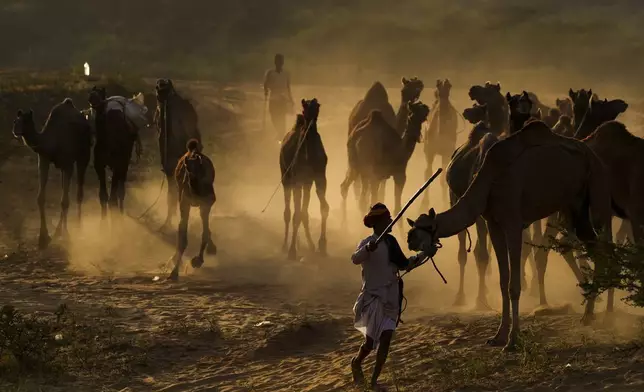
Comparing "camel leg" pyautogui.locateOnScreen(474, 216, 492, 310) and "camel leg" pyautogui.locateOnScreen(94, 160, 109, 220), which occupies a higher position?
"camel leg" pyautogui.locateOnScreen(94, 160, 109, 220)

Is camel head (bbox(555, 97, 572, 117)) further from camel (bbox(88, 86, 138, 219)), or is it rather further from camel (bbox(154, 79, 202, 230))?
camel (bbox(88, 86, 138, 219))

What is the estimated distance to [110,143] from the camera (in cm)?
1917

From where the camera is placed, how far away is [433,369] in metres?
9.80

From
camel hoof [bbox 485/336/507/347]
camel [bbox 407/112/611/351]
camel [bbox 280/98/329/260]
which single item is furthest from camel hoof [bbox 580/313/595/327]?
camel [bbox 280/98/329/260]

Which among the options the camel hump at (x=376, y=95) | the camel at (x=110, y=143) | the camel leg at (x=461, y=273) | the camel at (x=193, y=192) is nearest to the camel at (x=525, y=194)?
the camel leg at (x=461, y=273)

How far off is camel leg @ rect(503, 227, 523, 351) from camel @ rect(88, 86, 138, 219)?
35.1ft

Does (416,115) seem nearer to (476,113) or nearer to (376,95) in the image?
(376,95)

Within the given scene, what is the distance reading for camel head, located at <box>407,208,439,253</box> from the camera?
9.09m

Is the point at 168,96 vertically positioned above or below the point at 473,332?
above

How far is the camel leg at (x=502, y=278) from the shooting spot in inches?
404

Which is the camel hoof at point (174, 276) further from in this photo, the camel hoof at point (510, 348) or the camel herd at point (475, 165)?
the camel hoof at point (510, 348)

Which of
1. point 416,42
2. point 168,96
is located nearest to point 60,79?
point 168,96

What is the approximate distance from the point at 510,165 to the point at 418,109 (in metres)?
9.34

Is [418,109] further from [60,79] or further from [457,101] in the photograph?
[457,101]
